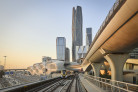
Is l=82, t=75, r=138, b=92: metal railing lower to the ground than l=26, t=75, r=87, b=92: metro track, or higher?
higher

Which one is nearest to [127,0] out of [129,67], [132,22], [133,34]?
[132,22]

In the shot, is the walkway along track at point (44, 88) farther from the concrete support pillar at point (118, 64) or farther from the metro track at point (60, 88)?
the concrete support pillar at point (118, 64)

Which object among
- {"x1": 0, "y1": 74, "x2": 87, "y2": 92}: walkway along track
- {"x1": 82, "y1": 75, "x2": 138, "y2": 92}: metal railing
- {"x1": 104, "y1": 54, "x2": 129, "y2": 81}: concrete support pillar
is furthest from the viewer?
{"x1": 104, "y1": 54, "x2": 129, "y2": 81}: concrete support pillar

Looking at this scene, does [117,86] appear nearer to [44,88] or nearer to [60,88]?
[60,88]

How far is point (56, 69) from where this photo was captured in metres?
141

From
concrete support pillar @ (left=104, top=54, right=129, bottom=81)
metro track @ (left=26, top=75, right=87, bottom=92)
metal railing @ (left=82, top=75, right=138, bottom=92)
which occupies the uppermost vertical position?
concrete support pillar @ (left=104, top=54, right=129, bottom=81)

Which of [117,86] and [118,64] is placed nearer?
[117,86]

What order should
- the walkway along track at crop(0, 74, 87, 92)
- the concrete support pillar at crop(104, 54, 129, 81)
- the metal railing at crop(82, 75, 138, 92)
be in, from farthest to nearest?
the concrete support pillar at crop(104, 54, 129, 81)
the walkway along track at crop(0, 74, 87, 92)
the metal railing at crop(82, 75, 138, 92)

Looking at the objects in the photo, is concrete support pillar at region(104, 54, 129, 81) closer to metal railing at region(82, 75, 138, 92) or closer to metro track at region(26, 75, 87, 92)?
metal railing at region(82, 75, 138, 92)

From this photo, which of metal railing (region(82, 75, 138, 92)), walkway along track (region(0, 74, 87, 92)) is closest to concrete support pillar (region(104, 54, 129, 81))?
metal railing (region(82, 75, 138, 92))

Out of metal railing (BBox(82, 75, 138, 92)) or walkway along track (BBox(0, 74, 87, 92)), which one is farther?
walkway along track (BBox(0, 74, 87, 92))

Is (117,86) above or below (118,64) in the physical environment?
Answer: below

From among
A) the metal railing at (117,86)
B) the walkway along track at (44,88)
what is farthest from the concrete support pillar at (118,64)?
the walkway along track at (44,88)

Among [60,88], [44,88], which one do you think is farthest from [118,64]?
[44,88]
